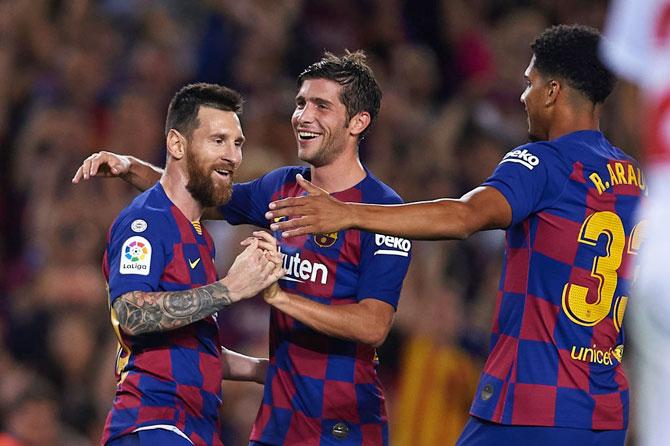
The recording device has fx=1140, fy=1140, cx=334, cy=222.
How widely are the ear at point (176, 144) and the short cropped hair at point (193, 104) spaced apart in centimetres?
2

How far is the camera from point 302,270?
5074 millimetres

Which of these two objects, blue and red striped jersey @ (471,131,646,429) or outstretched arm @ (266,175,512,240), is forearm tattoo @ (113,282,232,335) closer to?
outstretched arm @ (266,175,512,240)

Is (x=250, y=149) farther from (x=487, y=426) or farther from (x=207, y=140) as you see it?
(x=487, y=426)

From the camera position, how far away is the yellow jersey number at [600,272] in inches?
174

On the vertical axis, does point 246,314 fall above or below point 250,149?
below

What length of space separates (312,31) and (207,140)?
18.1 ft

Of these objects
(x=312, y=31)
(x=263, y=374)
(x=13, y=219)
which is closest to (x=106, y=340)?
(x=13, y=219)

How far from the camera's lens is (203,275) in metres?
4.78

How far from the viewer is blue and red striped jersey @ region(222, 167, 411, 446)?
4.97 m

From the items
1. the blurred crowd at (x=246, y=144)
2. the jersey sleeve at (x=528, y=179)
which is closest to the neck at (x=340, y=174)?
the jersey sleeve at (x=528, y=179)

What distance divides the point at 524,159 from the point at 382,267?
35.1 inches

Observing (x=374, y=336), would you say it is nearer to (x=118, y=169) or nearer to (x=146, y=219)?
(x=146, y=219)

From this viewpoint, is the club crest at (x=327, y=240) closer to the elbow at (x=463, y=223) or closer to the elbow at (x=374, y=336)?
the elbow at (x=374, y=336)

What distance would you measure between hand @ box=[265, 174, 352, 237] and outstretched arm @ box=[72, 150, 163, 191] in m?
1.55
